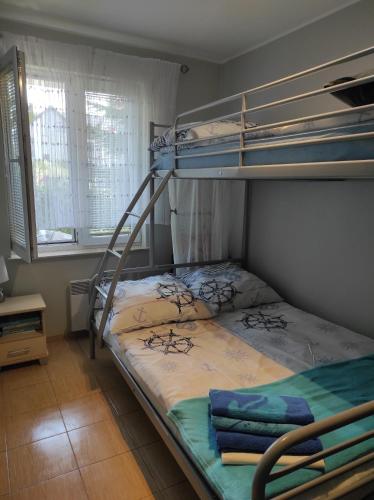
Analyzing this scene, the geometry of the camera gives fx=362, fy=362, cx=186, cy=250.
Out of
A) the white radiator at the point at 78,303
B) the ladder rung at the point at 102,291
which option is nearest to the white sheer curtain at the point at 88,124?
the white radiator at the point at 78,303

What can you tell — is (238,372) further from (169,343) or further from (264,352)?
(169,343)

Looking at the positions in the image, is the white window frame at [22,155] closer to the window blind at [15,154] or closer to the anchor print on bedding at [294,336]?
the window blind at [15,154]

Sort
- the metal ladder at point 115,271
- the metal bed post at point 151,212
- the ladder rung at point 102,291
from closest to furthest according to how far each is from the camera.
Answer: the metal ladder at point 115,271, the ladder rung at point 102,291, the metal bed post at point 151,212

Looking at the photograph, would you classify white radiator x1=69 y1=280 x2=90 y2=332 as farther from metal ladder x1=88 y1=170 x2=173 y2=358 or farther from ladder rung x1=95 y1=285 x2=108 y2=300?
ladder rung x1=95 y1=285 x2=108 y2=300

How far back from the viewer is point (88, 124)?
9.71ft

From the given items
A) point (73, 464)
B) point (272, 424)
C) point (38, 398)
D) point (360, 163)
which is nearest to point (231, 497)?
point (272, 424)

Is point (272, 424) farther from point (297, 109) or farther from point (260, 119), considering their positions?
point (260, 119)

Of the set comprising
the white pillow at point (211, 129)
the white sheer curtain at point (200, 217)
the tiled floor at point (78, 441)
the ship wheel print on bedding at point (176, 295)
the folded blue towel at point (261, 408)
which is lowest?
the tiled floor at point (78, 441)

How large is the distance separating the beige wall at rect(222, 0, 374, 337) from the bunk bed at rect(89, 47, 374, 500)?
0.20 metres

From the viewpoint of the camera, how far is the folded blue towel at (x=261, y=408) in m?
1.32

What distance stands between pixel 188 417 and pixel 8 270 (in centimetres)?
209

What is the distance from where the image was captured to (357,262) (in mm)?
2400

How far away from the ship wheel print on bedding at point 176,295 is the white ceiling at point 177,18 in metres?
1.92

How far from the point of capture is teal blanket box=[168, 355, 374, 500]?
3.89 ft
